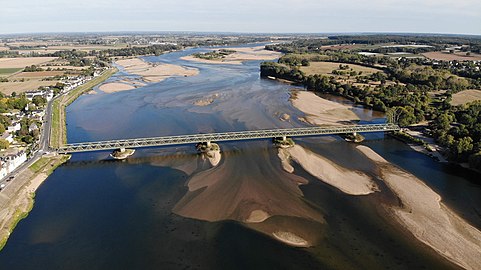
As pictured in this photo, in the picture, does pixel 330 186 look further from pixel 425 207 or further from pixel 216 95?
pixel 216 95

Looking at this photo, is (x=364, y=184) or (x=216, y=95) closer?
(x=364, y=184)

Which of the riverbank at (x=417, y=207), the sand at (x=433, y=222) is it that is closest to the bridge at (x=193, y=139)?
the riverbank at (x=417, y=207)

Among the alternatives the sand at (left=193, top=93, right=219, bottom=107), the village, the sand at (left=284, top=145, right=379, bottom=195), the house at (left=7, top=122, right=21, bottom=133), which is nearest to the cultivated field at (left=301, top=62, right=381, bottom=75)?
the sand at (left=193, top=93, right=219, bottom=107)

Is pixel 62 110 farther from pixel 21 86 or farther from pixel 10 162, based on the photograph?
pixel 21 86

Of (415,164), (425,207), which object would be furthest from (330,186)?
(415,164)

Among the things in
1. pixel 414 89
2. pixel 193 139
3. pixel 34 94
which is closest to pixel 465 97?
pixel 414 89

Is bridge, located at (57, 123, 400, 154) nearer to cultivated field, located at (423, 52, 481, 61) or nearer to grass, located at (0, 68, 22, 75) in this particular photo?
grass, located at (0, 68, 22, 75)
